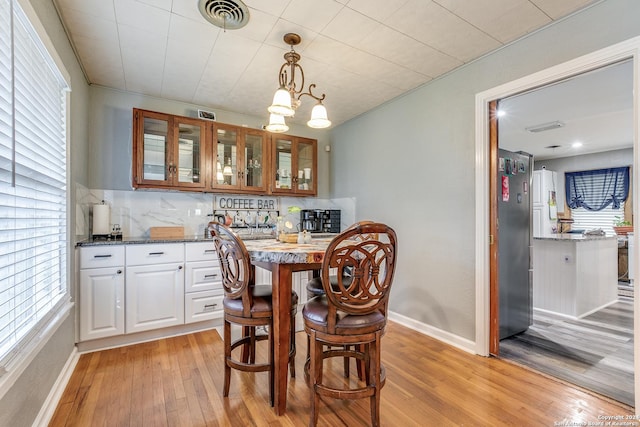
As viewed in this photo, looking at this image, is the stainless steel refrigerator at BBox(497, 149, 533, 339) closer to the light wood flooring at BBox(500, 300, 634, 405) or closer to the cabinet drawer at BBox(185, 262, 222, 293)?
the light wood flooring at BBox(500, 300, 634, 405)

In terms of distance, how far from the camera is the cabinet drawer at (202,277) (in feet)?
9.50

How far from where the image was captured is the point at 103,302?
2518 mm

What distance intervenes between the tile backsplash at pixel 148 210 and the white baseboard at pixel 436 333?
2.44 meters

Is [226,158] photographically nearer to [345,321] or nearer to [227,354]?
[227,354]

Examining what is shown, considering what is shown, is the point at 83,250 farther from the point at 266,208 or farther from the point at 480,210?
the point at 480,210

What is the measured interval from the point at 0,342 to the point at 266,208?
288 cm

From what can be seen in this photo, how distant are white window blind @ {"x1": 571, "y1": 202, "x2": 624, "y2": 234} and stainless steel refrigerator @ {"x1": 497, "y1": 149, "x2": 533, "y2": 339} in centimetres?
454

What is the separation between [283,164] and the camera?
379cm

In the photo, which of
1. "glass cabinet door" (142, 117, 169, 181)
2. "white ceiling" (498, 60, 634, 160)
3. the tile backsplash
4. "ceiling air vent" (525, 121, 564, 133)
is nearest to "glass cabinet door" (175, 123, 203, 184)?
"glass cabinet door" (142, 117, 169, 181)

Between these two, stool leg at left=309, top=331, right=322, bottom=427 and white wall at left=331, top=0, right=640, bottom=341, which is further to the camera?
white wall at left=331, top=0, right=640, bottom=341

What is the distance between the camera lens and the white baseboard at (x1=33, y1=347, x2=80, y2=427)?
1.58 meters

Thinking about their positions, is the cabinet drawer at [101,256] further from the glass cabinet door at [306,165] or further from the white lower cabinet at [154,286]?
the glass cabinet door at [306,165]

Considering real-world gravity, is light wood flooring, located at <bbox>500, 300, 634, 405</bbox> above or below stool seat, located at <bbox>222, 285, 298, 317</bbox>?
below

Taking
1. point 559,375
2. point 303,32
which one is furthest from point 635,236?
point 303,32
